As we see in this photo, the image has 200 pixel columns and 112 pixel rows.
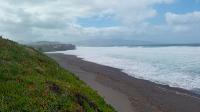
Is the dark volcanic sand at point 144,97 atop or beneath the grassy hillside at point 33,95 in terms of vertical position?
beneath

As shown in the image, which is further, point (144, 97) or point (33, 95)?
point (144, 97)

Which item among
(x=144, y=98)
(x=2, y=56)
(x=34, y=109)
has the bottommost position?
(x=144, y=98)

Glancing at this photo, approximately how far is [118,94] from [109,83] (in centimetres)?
602

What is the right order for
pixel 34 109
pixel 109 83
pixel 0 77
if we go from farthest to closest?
pixel 109 83 → pixel 0 77 → pixel 34 109

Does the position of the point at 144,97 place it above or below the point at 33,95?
below

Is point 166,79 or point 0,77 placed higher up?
point 0,77

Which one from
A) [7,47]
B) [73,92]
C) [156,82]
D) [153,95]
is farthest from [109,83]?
[73,92]

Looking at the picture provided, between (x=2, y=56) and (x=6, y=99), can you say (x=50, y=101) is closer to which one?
(x=6, y=99)

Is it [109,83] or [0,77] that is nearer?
[0,77]

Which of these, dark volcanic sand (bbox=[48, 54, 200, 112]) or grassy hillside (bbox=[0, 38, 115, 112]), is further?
dark volcanic sand (bbox=[48, 54, 200, 112])

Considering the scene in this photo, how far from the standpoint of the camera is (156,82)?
31.9 metres

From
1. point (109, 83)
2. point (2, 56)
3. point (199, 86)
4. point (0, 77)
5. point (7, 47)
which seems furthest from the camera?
point (109, 83)

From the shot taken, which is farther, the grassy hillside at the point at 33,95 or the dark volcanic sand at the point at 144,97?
the dark volcanic sand at the point at 144,97

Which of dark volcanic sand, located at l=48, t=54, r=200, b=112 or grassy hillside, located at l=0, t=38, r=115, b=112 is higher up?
grassy hillside, located at l=0, t=38, r=115, b=112
